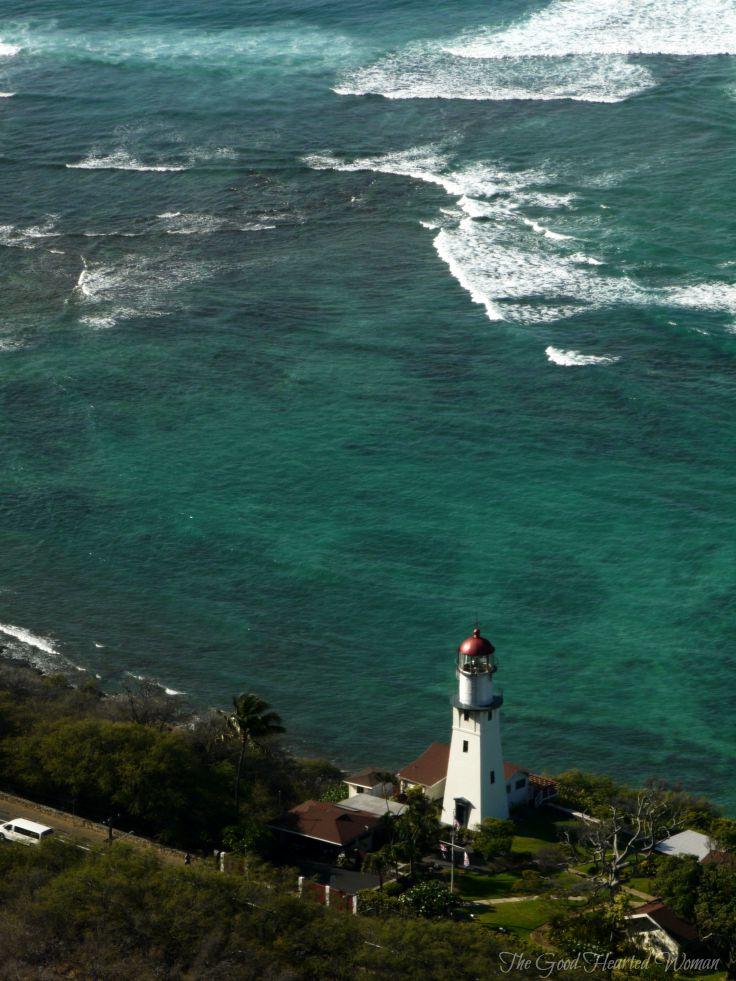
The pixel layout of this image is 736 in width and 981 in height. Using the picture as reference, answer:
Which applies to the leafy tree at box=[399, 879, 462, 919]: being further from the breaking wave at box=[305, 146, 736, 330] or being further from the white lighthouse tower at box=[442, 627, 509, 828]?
the breaking wave at box=[305, 146, 736, 330]

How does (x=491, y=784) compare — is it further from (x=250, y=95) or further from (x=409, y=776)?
(x=250, y=95)

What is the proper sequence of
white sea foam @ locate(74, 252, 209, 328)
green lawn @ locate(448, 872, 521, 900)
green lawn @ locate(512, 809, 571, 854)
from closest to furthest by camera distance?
green lawn @ locate(448, 872, 521, 900) < green lawn @ locate(512, 809, 571, 854) < white sea foam @ locate(74, 252, 209, 328)

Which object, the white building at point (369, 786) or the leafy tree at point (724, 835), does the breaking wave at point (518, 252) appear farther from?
the leafy tree at point (724, 835)

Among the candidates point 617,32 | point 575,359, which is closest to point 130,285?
point 575,359

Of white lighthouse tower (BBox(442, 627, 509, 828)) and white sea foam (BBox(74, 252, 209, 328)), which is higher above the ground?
white sea foam (BBox(74, 252, 209, 328))

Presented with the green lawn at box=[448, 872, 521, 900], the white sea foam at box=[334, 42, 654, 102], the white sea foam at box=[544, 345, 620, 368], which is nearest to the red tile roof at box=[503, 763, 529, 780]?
the green lawn at box=[448, 872, 521, 900]

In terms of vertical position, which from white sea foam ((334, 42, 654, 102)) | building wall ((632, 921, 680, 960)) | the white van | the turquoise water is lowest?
building wall ((632, 921, 680, 960))
